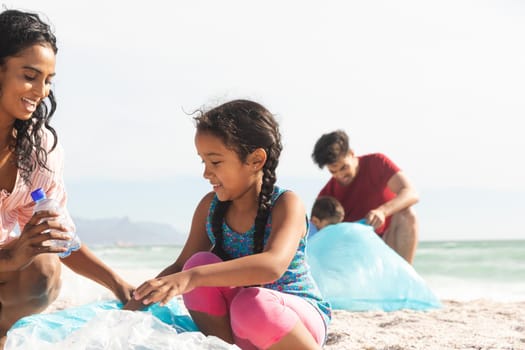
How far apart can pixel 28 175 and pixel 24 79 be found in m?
0.36

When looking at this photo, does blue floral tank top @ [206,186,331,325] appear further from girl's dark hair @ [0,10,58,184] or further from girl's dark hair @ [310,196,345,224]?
girl's dark hair @ [310,196,345,224]

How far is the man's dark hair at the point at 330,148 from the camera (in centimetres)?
479

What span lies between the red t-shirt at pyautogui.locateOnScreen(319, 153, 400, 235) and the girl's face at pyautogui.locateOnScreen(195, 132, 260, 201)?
2.74m

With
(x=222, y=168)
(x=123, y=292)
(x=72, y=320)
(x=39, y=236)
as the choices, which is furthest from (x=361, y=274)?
(x=39, y=236)

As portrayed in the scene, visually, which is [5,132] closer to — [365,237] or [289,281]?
[289,281]

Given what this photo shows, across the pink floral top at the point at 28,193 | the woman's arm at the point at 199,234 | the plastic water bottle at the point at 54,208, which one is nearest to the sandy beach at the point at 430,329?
the woman's arm at the point at 199,234

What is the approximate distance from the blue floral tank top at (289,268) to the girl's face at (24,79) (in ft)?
2.39

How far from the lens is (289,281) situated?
2275 millimetres

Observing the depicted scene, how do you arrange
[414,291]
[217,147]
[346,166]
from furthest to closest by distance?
[346,166], [414,291], [217,147]

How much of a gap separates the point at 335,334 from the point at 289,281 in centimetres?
106

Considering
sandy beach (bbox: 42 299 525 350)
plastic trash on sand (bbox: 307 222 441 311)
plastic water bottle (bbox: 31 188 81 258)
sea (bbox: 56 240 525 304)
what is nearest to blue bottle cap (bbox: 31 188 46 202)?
plastic water bottle (bbox: 31 188 81 258)

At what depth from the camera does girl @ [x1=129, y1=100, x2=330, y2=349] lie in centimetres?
204

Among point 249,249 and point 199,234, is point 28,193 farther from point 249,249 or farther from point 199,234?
point 249,249

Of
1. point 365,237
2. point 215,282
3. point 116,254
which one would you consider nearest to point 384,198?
point 365,237
